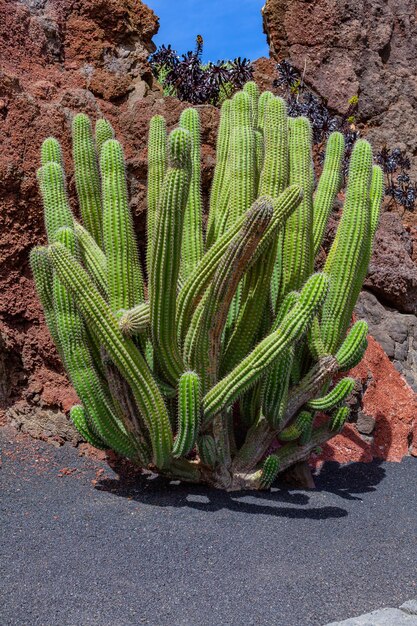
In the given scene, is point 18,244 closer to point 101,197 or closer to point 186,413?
point 101,197

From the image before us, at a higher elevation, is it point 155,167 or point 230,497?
point 155,167

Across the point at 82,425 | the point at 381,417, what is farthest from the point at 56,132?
the point at 381,417

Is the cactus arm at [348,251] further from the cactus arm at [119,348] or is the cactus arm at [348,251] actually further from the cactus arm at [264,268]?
the cactus arm at [119,348]

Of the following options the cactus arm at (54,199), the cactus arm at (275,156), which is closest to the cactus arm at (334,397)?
the cactus arm at (275,156)

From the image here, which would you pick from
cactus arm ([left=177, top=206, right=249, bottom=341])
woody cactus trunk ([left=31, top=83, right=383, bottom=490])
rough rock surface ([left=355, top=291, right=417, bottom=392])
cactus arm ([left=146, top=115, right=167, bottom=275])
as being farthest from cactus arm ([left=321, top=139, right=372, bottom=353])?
rough rock surface ([left=355, top=291, right=417, bottom=392])

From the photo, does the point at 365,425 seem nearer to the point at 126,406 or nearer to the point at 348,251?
the point at 348,251

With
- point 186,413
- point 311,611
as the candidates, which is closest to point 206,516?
point 186,413
